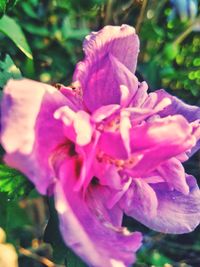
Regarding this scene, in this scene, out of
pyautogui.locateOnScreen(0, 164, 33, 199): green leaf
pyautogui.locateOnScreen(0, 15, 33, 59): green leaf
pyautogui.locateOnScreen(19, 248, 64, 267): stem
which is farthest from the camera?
pyautogui.locateOnScreen(19, 248, 64, 267): stem

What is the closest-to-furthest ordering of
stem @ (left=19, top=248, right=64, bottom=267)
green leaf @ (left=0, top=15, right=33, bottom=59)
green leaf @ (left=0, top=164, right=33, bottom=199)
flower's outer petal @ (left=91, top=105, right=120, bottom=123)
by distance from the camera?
flower's outer petal @ (left=91, top=105, right=120, bottom=123)
green leaf @ (left=0, top=164, right=33, bottom=199)
green leaf @ (left=0, top=15, right=33, bottom=59)
stem @ (left=19, top=248, right=64, bottom=267)

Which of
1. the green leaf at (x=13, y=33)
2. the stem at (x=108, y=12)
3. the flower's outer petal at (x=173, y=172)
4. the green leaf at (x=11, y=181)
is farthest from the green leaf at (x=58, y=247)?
the stem at (x=108, y=12)

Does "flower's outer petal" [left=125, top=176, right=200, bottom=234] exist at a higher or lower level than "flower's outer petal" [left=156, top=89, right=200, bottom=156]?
lower

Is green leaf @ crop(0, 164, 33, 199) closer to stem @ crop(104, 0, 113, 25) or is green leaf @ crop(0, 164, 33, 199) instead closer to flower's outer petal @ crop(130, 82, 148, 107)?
flower's outer petal @ crop(130, 82, 148, 107)

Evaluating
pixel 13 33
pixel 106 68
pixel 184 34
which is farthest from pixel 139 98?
pixel 184 34

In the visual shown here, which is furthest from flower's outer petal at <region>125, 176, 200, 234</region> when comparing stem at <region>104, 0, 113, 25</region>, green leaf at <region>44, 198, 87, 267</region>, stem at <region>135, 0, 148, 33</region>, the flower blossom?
stem at <region>104, 0, 113, 25</region>

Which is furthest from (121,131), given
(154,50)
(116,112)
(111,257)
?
(154,50)
